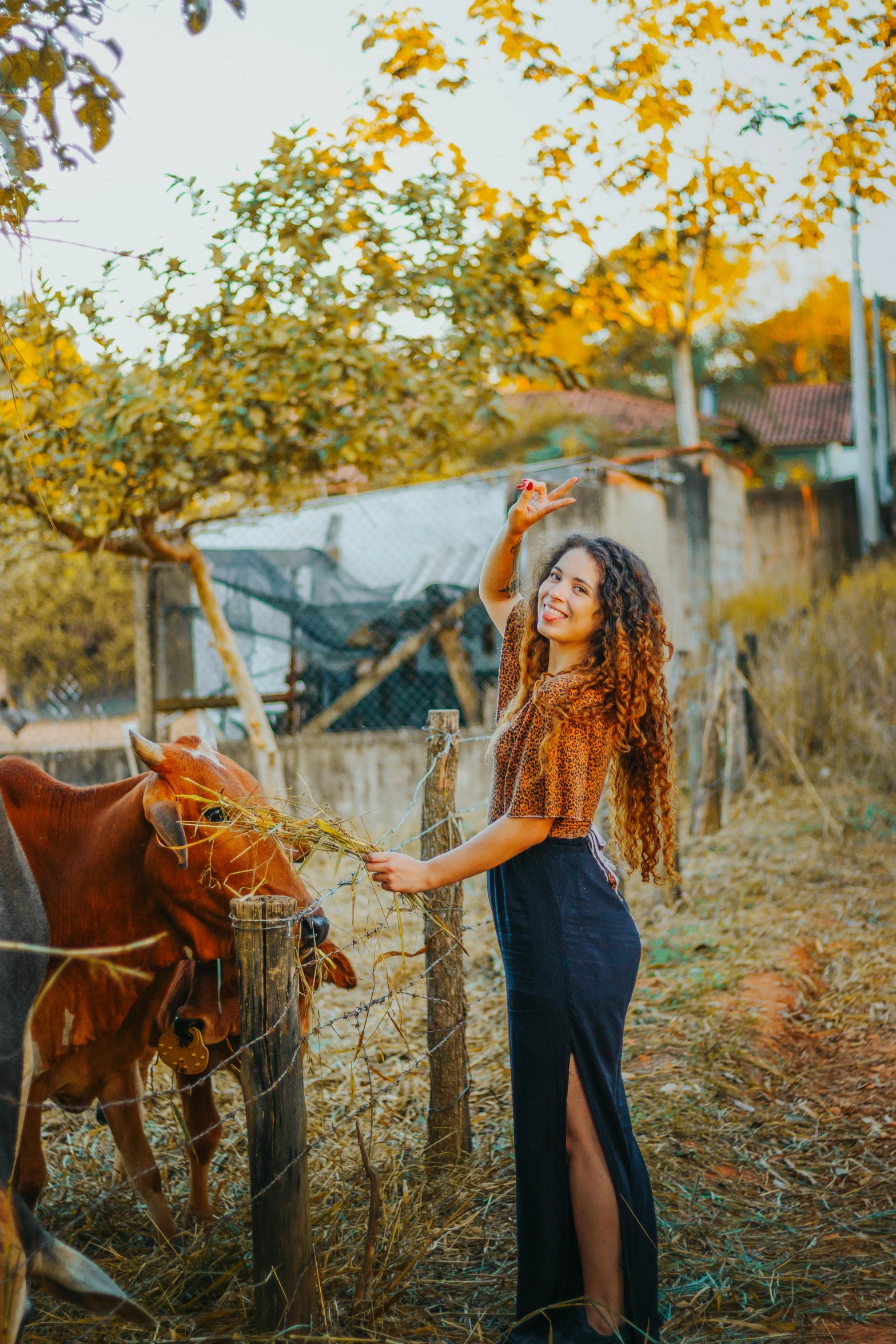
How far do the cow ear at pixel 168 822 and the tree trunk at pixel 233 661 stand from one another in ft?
14.6

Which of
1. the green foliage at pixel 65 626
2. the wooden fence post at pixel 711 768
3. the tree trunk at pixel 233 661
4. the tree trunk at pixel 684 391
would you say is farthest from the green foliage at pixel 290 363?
the tree trunk at pixel 684 391

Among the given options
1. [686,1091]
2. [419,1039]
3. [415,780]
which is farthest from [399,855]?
[415,780]

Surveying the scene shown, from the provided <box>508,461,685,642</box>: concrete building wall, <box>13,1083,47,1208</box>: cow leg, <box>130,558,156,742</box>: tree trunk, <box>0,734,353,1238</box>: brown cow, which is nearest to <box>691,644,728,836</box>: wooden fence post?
<box>508,461,685,642</box>: concrete building wall

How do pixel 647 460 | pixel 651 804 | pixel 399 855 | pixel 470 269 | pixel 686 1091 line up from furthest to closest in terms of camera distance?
1. pixel 647 460
2. pixel 470 269
3. pixel 686 1091
4. pixel 651 804
5. pixel 399 855

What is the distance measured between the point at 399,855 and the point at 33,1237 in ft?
3.40

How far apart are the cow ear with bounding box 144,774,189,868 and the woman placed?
25.1 inches

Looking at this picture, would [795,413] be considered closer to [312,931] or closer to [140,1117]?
[140,1117]

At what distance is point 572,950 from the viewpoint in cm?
256

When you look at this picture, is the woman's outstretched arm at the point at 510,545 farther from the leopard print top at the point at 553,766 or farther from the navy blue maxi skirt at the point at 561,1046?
the navy blue maxi skirt at the point at 561,1046

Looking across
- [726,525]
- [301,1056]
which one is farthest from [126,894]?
[726,525]

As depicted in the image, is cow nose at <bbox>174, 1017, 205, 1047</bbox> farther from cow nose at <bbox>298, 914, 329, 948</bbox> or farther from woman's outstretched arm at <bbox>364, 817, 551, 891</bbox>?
woman's outstretched arm at <bbox>364, 817, 551, 891</bbox>

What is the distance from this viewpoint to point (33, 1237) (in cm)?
A: 195

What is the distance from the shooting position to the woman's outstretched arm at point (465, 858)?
2.47 metres

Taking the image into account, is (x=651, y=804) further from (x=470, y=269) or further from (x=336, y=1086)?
(x=470, y=269)
